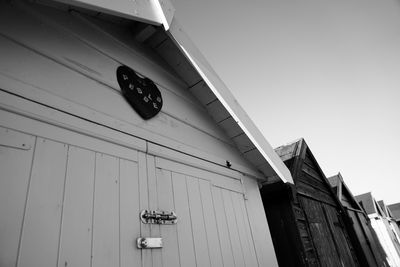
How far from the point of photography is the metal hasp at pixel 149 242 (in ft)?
5.23

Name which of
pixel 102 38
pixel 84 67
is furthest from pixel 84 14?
pixel 84 67

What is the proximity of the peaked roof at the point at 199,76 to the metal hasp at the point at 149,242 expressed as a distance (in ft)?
4.68

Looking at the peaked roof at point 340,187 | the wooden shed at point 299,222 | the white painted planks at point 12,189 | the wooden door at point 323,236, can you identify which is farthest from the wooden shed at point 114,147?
the peaked roof at point 340,187

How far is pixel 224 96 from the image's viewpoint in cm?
261

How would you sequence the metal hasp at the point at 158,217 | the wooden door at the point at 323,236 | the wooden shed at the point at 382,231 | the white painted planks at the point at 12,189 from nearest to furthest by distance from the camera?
1. the white painted planks at the point at 12,189
2. the metal hasp at the point at 158,217
3. the wooden door at the point at 323,236
4. the wooden shed at the point at 382,231

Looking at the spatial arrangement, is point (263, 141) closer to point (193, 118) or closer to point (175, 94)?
point (193, 118)

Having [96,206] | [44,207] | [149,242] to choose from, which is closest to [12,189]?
[44,207]

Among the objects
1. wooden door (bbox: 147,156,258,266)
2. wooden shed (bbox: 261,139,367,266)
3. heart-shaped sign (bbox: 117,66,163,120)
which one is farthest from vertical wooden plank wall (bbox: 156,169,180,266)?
wooden shed (bbox: 261,139,367,266)

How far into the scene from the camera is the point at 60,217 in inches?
50.7

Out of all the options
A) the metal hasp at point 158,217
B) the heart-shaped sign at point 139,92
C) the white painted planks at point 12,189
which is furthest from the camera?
the heart-shaped sign at point 139,92

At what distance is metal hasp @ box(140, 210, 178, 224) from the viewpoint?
172cm

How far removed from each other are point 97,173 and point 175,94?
133 cm

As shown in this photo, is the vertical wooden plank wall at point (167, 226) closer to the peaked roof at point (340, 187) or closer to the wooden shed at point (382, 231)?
the peaked roof at point (340, 187)

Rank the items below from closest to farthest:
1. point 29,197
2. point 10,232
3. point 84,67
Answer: point 10,232 < point 29,197 < point 84,67
